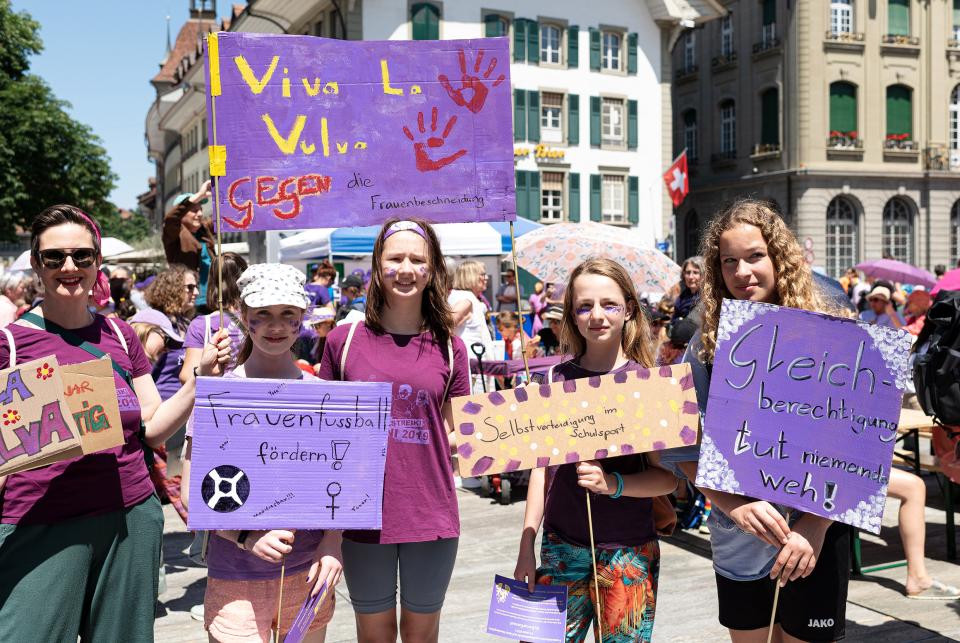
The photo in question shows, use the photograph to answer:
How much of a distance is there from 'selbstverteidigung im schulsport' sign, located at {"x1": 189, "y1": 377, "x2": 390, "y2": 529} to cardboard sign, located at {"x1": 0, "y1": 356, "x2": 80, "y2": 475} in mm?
363

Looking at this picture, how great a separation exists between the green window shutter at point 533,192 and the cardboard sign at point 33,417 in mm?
26916

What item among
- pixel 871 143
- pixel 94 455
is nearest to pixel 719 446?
pixel 94 455

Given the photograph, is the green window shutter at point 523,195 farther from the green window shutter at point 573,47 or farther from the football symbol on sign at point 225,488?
the football symbol on sign at point 225,488

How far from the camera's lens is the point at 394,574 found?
9.87 ft

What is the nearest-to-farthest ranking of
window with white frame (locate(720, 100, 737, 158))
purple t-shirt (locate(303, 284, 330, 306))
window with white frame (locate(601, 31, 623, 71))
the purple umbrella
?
1. purple t-shirt (locate(303, 284, 330, 306))
2. the purple umbrella
3. window with white frame (locate(601, 31, 623, 71))
4. window with white frame (locate(720, 100, 737, 158))

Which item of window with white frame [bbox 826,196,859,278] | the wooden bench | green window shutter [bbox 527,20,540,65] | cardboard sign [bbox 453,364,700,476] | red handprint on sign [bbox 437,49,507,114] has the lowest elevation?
the wooden bench

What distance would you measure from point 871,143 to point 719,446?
3641 centimetres

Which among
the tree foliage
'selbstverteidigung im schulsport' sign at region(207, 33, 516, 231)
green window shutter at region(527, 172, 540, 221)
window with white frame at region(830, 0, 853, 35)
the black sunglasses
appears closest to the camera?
the black sunglasses

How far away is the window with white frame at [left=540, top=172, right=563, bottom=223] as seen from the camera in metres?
29.8

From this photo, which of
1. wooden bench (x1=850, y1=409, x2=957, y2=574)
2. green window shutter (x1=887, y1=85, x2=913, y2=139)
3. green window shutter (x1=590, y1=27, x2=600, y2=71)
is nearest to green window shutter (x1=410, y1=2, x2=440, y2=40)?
green window shutter (x1=590, y1=27, x2=600, y2=71)

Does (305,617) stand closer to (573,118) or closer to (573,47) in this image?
(573,118)

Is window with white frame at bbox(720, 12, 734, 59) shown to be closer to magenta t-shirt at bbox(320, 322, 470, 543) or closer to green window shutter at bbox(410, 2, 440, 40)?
green window shutter at bbox(410, 2, 440, 40)

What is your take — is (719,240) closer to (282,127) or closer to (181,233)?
(282,127)

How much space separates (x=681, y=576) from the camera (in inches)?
215
